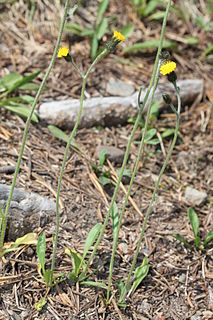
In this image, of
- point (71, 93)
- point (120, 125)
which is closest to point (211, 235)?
point (120, 125)

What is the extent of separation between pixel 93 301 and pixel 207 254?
2.58 feet

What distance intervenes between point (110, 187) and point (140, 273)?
2.33ft

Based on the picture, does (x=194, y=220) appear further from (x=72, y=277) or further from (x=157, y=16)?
(x=157, y=16)

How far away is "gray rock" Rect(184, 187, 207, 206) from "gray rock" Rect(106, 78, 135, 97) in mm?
973

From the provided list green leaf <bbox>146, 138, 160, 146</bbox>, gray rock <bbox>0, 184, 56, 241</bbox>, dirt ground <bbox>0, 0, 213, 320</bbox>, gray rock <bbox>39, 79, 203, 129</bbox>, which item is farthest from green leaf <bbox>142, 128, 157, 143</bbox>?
gray rock <bbox>0, 184, 56, 241</bbox>

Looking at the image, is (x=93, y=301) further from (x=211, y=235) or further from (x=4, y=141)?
(x=4, y=141)

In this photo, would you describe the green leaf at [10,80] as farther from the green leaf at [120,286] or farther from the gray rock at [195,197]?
the green leaf at [120,286]

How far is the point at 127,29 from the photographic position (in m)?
4.08

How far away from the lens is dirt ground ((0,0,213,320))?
2457mm

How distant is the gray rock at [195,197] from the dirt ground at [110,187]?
39 millimetres

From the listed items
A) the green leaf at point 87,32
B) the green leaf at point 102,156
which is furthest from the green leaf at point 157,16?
the green leaf at point 102,156

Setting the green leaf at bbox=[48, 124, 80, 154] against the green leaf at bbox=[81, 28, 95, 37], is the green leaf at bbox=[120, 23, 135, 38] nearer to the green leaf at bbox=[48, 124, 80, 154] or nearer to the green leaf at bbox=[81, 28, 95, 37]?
the green leaf at bbox=[81, 28, 95, 37]

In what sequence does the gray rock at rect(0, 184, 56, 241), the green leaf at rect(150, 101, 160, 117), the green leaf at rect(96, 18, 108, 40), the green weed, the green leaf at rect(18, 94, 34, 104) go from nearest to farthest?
Result: the gray rock at rect(0, 184, 56, 241), the green weed, the green leaf at rect(18, 94, 34, 104), the green leaf at rect(150, 101, 160, 117), the green leaf at rect(96, 18, 108, 40)

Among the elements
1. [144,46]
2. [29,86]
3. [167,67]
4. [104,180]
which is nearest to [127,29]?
[144,46]
